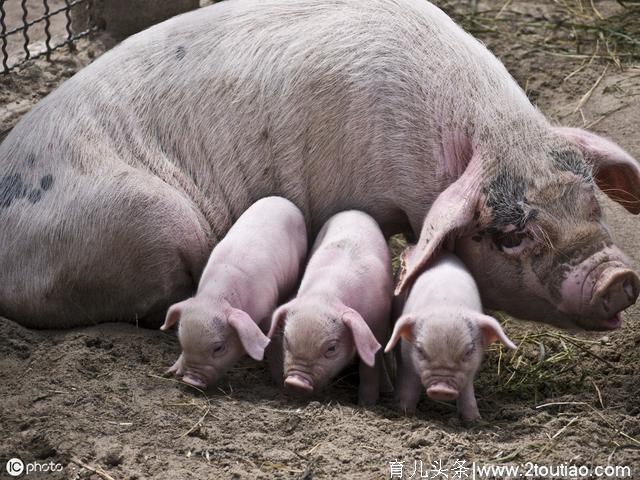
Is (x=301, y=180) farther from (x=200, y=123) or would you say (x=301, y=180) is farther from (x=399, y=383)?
(x=399, y=383)

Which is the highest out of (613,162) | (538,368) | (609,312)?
(613,162)

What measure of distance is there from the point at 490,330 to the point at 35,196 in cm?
225

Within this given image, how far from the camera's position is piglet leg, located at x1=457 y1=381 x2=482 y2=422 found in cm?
470

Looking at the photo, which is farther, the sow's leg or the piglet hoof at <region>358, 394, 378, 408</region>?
the sow's leg

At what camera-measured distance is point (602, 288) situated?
194 inches

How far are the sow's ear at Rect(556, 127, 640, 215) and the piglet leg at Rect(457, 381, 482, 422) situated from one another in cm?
136

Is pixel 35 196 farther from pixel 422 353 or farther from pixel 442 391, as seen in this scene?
pixel 442 391

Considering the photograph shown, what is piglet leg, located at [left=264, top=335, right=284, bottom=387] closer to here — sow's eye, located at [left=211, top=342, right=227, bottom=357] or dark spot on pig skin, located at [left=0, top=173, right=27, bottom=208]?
sow's eye, located at [left=211, top=342, right=227, bottom=357]

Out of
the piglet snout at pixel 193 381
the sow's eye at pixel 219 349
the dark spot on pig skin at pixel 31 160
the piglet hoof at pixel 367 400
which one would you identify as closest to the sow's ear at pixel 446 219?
the piglet hoof at pixel 367 400

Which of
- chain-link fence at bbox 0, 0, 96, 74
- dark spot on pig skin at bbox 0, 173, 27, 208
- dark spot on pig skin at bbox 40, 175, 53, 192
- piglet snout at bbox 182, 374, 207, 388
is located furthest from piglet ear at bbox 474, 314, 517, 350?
chain-link fence at bbox 0, 0, 96, 74

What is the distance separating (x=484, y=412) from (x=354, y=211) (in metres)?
1.17

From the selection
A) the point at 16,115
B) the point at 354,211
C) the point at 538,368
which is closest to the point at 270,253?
the point at 354,211

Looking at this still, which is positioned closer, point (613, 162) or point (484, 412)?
point (484, 412)

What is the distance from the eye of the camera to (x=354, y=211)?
545cm
